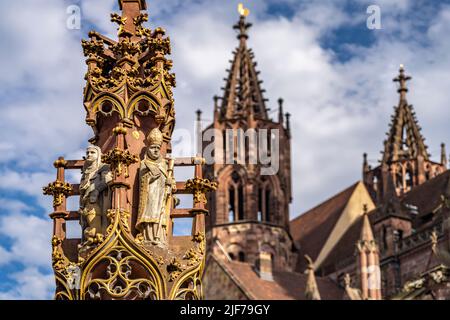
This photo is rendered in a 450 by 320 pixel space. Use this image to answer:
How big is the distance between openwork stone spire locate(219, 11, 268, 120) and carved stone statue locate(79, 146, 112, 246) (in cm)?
6228

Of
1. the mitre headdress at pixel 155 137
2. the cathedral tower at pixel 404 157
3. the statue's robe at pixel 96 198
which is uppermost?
the cathedral tower at pixel 404 157

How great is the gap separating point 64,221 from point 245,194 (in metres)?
60.6

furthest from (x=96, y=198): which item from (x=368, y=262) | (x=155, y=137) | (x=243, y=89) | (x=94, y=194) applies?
(x=243, y=89)

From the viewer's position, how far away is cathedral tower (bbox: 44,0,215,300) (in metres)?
9.82

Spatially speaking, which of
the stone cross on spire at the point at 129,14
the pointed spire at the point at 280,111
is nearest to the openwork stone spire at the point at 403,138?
the pointed spire at the point at 280,111

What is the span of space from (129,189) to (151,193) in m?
0.20

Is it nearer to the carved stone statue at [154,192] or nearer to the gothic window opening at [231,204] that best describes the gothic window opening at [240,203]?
the gothic window opening at [231,204]

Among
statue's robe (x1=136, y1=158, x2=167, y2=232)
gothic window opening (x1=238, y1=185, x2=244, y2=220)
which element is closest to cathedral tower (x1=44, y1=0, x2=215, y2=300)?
statue's robe (x1=136, y1=158, x2=167, y2=232)

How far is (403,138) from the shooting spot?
81000mm

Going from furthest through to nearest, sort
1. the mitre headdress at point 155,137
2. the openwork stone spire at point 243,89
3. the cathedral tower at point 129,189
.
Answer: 1. the openwork stone spire at point 243,89
2. the mitre headdress at point 155,137
3. the cathedral tower at point 129,189

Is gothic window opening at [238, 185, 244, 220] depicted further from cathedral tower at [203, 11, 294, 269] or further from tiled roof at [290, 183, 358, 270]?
tiled roof at [290, 183, 358, 270]

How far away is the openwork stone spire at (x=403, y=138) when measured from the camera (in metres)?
79.7
